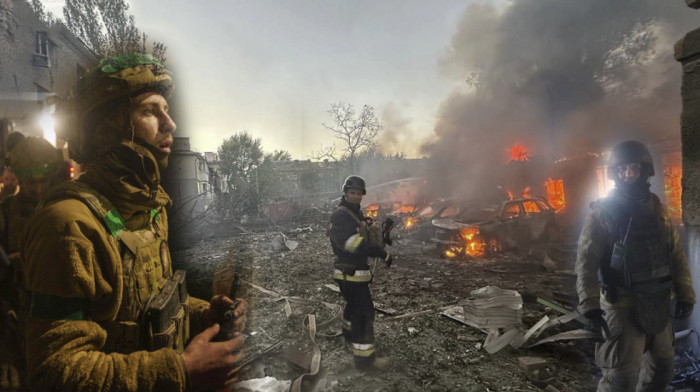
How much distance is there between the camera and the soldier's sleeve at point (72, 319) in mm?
1023

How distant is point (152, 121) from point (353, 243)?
2964mm

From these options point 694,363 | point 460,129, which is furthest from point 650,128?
point 694,363

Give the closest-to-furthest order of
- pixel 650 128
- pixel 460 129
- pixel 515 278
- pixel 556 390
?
pixel 556 390, pixel 515 278, pixel 650 128, pixel 460 129

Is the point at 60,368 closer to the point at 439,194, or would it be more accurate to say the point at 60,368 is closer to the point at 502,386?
the point at 502,386

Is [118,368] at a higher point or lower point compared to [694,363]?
higher


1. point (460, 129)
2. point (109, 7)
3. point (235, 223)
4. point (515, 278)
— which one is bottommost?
point (515, 278)

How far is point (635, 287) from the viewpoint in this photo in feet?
9.13

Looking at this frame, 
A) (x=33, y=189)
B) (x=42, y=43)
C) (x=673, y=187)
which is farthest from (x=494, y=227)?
(x=42, y=43)

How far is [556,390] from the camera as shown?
3.51 metres

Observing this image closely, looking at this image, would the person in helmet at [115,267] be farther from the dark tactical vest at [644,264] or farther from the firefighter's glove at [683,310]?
the firefighter's glove at [683,310]

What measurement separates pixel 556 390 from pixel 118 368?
431 centimetres

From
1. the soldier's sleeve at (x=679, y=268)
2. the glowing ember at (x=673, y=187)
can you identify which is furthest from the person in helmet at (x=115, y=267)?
the glowing ember at (x=673, y=187)

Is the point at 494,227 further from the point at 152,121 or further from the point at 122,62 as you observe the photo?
the point at 122,62

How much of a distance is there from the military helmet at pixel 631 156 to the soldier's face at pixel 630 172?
0.03m
